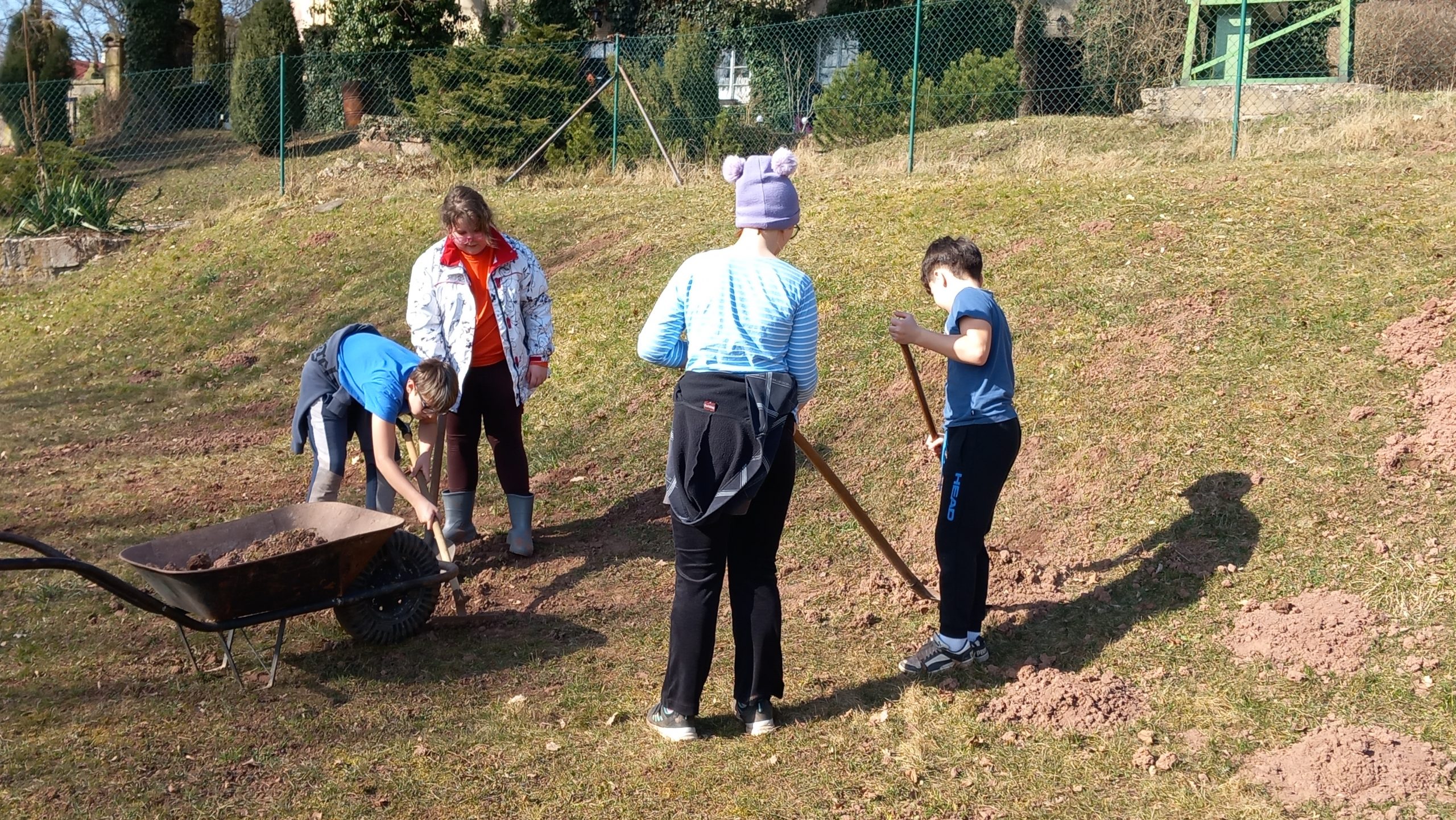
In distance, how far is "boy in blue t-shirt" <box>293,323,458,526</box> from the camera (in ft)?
15.4

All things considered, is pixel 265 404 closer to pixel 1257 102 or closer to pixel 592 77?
pixel 592 77

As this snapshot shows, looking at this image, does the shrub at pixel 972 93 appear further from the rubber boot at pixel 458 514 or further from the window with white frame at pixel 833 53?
the rubber boot at pixel 458 514

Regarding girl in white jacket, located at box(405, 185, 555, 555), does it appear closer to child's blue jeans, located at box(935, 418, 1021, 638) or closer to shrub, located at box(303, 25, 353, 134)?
child's blue jeans, located at box(935, 418, 1021, 638)

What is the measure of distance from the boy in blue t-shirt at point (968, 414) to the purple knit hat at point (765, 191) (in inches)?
23.6

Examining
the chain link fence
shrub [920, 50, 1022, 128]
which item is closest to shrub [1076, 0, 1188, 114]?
the chain link fence

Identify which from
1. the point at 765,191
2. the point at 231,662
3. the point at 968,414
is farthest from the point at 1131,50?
the point at 231,662

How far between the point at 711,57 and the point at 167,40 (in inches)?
621

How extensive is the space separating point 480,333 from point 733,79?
13831 mm

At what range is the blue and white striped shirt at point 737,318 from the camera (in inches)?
138

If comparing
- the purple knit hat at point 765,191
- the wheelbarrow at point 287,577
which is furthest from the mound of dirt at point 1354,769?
the wheelbarrow at point 287,577

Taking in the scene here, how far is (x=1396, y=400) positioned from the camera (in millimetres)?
5582

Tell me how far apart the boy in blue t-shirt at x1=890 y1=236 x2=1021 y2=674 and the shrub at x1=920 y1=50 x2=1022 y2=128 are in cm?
1109

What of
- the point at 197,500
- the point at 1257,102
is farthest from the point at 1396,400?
the point at 1257,102

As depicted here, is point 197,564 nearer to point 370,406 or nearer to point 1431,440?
point 370,406
